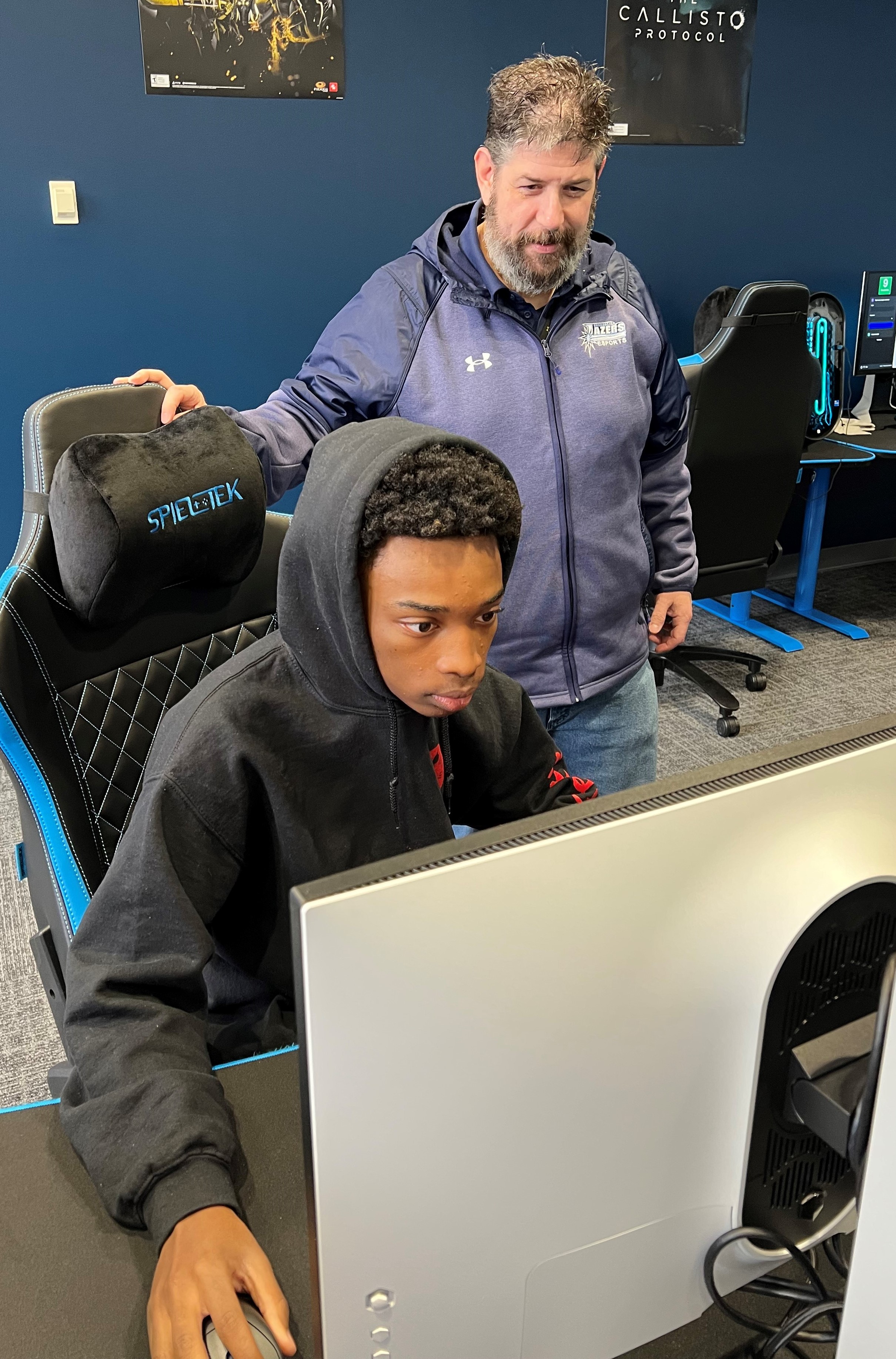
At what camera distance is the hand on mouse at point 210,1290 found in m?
0.67

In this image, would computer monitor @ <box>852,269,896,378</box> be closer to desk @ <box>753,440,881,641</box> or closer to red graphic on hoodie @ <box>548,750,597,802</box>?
desk @ <box>753,440,881,641</box>

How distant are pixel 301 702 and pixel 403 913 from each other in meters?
A: 0.51

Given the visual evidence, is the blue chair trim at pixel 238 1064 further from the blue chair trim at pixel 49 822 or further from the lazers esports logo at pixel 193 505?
the lazers esports logo at pixel 193 505

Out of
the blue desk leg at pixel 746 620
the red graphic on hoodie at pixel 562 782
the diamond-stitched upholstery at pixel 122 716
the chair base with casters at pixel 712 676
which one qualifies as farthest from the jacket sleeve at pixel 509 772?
the blue desk leg at pixel 746 620

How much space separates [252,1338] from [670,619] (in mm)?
1484

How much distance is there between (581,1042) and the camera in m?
0.56

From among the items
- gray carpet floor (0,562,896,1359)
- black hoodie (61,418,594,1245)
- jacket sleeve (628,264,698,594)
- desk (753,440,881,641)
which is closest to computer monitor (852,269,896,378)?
desk (753,440,881,641)

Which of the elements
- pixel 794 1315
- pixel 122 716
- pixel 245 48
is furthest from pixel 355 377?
pixel 245 48

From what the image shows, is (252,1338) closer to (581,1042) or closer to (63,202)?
(581,1042)

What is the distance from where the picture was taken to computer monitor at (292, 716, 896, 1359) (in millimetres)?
508

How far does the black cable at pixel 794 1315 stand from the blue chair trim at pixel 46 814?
2.45ft

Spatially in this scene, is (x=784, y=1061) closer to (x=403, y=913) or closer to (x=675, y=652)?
(x=403, y=913)

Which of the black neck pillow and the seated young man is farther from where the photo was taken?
the black neck pillow

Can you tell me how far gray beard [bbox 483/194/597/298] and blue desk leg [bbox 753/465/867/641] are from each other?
2496 mm
